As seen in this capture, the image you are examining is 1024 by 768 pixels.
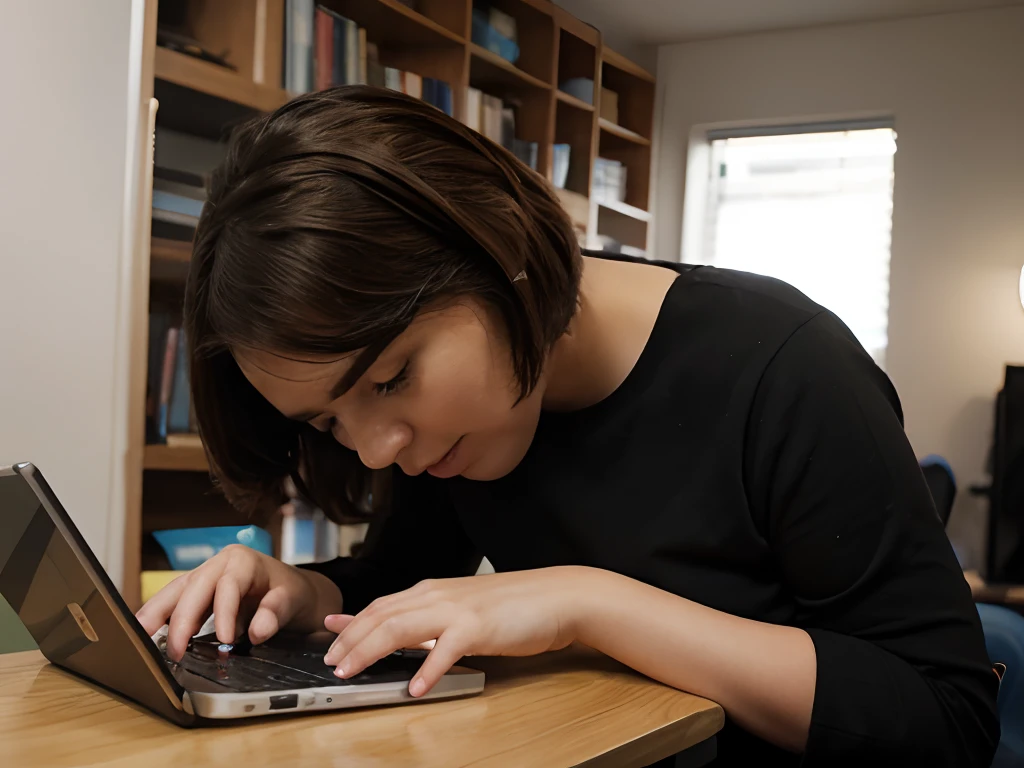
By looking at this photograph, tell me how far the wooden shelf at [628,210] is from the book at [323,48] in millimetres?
1895

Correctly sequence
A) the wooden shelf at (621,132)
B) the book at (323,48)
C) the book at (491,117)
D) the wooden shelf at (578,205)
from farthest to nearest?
the wooden shelf at (621,132)
the wooden shelf at (578,205)
the book at (491,117)
the book at (323,48)

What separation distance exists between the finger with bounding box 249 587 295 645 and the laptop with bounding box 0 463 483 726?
0.08 feet

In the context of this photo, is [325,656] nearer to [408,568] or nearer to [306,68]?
[408,568]

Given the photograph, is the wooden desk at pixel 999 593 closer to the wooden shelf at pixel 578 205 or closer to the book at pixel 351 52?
the wooden shelf at pixel 578 205

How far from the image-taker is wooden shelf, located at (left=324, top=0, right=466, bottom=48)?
279 centimetres

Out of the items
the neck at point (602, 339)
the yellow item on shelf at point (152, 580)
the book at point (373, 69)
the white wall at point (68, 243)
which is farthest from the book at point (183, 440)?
the neck at point (602, 339)

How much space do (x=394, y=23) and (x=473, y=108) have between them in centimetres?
47

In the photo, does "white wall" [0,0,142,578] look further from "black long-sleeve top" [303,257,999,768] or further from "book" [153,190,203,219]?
"black long-sleeve top" [303,257,999,768]

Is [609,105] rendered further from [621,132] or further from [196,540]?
[196,540]

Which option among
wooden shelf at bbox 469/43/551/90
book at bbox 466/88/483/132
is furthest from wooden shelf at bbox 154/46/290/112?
wooden shelf at bbox 469/43/551/90

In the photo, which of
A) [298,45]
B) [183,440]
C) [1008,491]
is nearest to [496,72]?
[298,45]

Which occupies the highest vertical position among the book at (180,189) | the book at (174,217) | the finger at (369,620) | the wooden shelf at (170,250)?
the book at (180,189)

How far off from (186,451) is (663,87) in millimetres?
3554

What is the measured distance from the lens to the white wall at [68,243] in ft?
6.27
